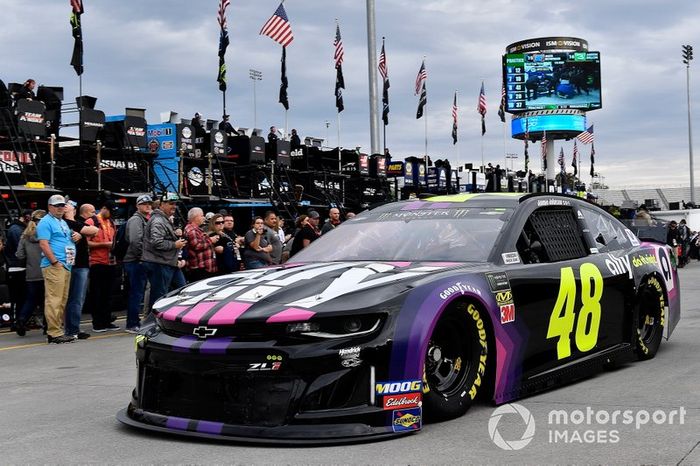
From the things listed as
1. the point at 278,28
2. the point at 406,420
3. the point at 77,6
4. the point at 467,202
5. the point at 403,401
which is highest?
the point at 278,28

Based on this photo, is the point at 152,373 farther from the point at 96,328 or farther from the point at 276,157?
the point at 276,157

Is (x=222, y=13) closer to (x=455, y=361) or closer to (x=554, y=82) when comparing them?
(x=455, y=361)

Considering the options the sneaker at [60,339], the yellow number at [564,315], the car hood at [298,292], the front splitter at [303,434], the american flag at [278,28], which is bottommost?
the sneaker at [60,339]

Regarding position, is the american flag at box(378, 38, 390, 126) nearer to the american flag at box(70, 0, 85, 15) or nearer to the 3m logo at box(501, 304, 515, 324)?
the american flag at box(70, 0, 85, 15)

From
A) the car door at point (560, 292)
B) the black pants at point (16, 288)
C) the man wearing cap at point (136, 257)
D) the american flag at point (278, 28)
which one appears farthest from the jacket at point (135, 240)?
the american flag at point (278, 28)

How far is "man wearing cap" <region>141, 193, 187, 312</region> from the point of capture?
10.9m

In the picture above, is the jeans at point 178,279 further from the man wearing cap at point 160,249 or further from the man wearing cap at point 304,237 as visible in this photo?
the man wearing cap at point 304,237

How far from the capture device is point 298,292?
186 inches

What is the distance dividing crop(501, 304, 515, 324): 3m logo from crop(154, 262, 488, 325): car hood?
0.97 ft

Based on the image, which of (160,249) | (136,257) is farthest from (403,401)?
(136,257)

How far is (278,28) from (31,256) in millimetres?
18222

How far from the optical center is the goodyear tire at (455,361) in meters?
4.81

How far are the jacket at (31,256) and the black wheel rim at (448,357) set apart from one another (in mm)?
7697

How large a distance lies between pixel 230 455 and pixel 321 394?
53cm
